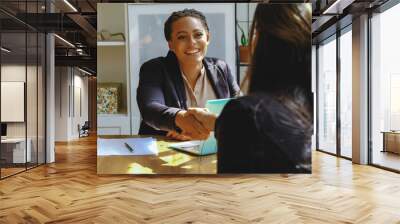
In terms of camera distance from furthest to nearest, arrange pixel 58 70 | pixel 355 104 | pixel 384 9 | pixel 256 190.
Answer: pixel 58 70, pixel 355 104, pixel 384 9, pixel 256 190

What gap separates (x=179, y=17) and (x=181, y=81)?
40.1 inches

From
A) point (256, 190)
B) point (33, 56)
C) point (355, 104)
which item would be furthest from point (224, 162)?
point (33, 56)

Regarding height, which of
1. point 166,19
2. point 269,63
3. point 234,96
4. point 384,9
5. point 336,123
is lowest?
point 336,123

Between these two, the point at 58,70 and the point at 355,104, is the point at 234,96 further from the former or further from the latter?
the point at 58,70

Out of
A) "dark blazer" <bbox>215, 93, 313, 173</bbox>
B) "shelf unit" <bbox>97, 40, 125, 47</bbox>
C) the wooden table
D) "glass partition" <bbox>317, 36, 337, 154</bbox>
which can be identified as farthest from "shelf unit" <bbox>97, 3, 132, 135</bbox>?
"glass partition" <bbox>317, 36, 337, 154</bbox>

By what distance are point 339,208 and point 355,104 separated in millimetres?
4255

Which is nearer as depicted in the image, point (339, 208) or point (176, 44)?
point (339, 208)

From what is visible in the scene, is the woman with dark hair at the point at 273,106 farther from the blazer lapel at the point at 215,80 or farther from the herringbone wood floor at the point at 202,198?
the herringbone wood floor at the point at 202,198

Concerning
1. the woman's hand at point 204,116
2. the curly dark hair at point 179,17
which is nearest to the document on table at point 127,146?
the woman's hand at point 204,116

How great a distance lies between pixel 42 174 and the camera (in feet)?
21.7

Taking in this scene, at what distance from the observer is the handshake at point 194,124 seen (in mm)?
5906

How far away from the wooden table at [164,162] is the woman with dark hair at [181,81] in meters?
0.29

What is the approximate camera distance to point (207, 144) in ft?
19.4

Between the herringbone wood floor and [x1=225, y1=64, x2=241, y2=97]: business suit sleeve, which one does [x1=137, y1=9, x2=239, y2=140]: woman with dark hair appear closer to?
[x1=225, y1=64, x2=241, y2=97]: business suit sleeve
